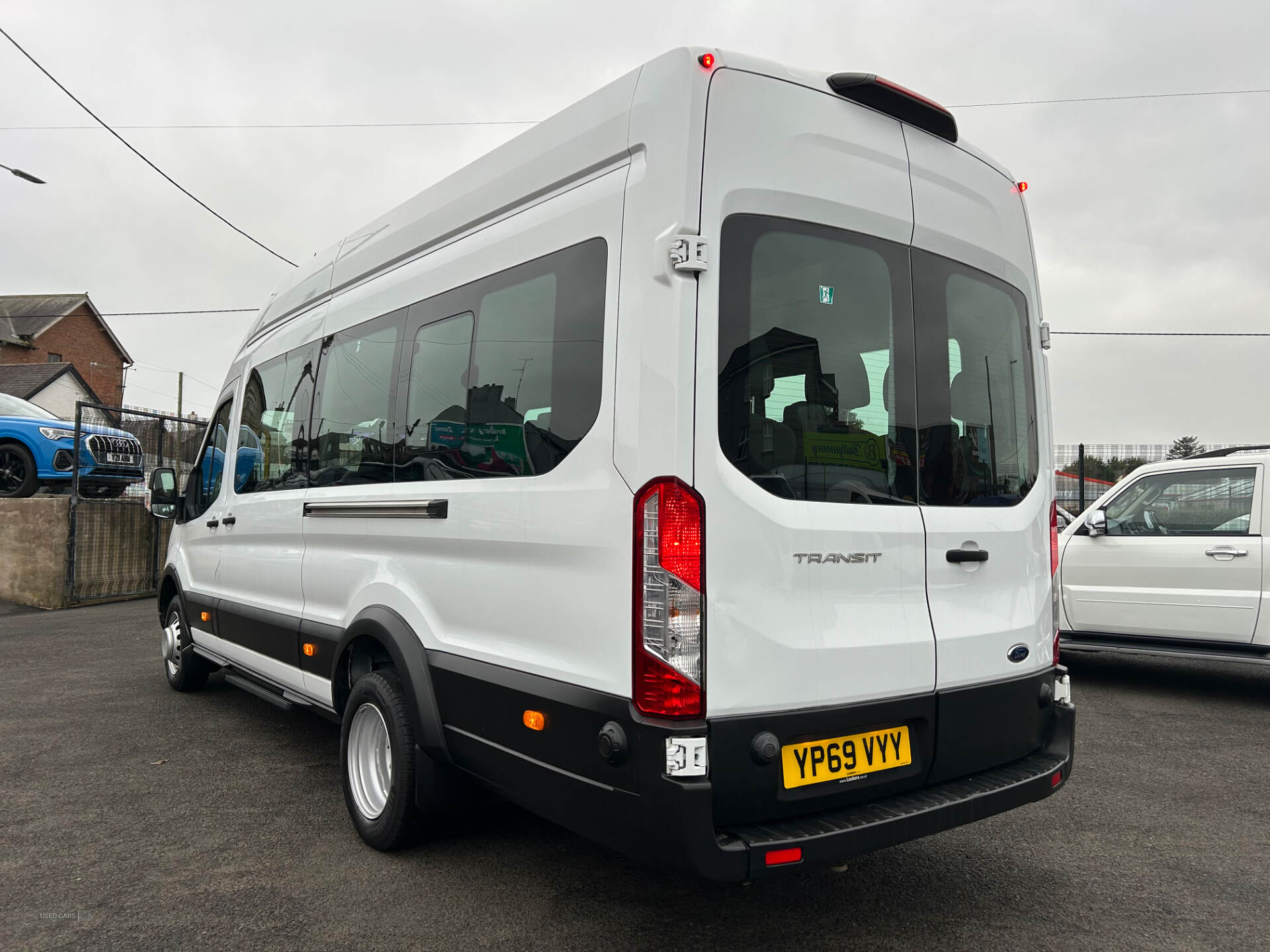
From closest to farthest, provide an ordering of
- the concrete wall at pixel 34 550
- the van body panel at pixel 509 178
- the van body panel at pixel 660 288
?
1. the van body panel at pixel 660 288
2. the van body panel at pixel 509 178
3. the concrete wall at pixel 34 550

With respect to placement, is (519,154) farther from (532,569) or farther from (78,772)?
(78,772)

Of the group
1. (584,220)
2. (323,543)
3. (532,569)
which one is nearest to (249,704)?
(323,543)

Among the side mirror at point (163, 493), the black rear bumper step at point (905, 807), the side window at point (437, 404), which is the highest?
the side window at point (437, 404)

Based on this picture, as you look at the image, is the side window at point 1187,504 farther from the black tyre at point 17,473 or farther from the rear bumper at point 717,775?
the black tyre at point 17,473

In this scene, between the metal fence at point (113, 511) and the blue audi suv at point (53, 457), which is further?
the blue audi suv at point (53, 457)

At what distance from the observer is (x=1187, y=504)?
669cm

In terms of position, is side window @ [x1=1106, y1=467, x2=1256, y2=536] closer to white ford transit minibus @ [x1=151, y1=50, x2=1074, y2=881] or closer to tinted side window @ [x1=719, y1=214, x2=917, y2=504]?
white ford transit minibus @ [x1=151, y1=50, x2=1074, y2=881]

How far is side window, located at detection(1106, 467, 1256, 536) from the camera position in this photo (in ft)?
21.0

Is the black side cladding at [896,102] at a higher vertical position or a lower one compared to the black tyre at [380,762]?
higher

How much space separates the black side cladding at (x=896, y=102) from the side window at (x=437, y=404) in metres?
1.50

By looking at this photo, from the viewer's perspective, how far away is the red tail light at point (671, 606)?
7.88 feet

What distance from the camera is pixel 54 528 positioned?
38.3 ft

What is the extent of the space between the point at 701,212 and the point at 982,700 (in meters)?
1.78

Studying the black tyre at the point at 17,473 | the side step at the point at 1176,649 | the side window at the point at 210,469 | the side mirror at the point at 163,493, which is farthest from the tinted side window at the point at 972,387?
the black tyre at the point at 17,473
